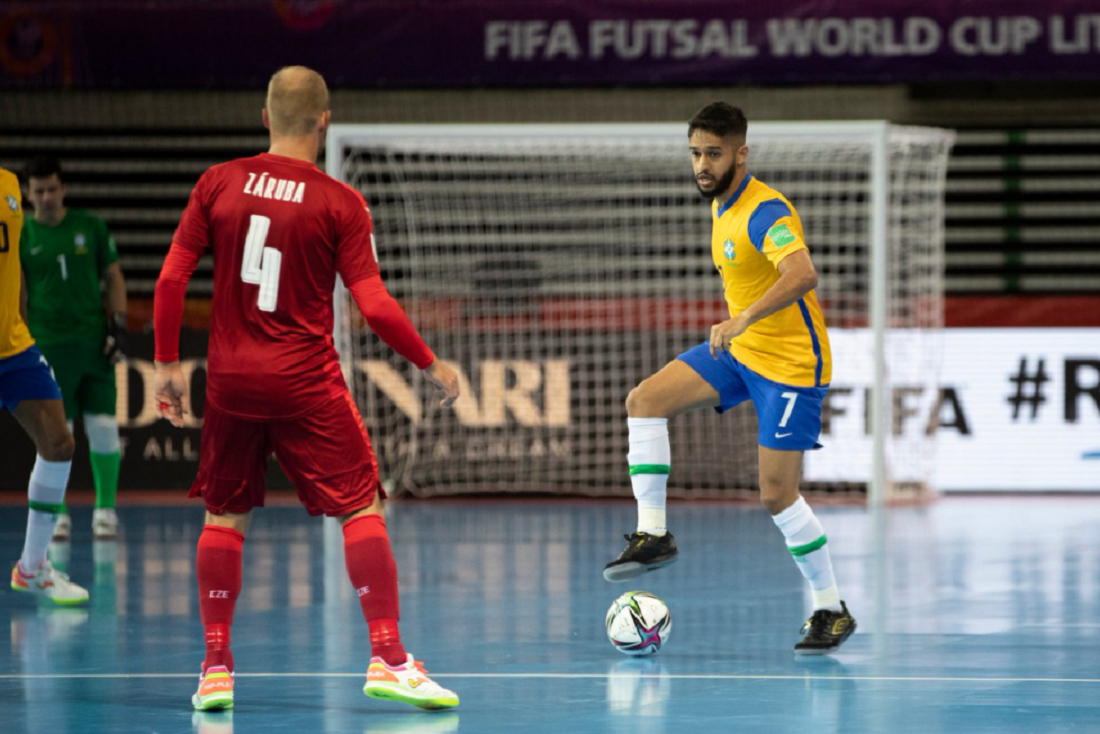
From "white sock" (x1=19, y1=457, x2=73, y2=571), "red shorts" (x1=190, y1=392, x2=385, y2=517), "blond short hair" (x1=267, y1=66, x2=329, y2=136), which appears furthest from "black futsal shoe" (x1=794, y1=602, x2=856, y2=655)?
"white sock" (x1=19, y1=457, x2=73, y2=571)

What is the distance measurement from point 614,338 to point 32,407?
588cm

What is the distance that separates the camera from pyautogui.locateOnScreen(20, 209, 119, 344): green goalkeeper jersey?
30.6 ft

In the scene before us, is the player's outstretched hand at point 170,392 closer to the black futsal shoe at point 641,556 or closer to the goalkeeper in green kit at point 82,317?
the black futsal shoe at point 641,556

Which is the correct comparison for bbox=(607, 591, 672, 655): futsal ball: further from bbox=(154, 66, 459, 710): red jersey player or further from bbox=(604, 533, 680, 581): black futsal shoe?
bbox=(154, 66, 459, 710): red jersey player

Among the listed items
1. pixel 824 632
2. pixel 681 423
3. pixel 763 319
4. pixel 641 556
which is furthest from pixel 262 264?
pixel 681 423

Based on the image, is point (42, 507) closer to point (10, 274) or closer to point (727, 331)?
point (10, 274)

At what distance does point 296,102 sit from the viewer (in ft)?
15.8

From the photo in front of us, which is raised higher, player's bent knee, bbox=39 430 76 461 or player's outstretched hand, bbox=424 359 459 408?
player's outstretched hand, bbox=424 359 459 408

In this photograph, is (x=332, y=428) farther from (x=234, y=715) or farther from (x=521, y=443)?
(x=521, y=443)

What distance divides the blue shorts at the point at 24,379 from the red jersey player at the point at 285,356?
87.6 inches

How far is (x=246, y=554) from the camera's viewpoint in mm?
8992

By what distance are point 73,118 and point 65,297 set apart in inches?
212

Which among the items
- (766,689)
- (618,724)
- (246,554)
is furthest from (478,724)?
(246,554)

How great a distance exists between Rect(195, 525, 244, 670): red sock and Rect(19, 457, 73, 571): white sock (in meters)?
2.44
